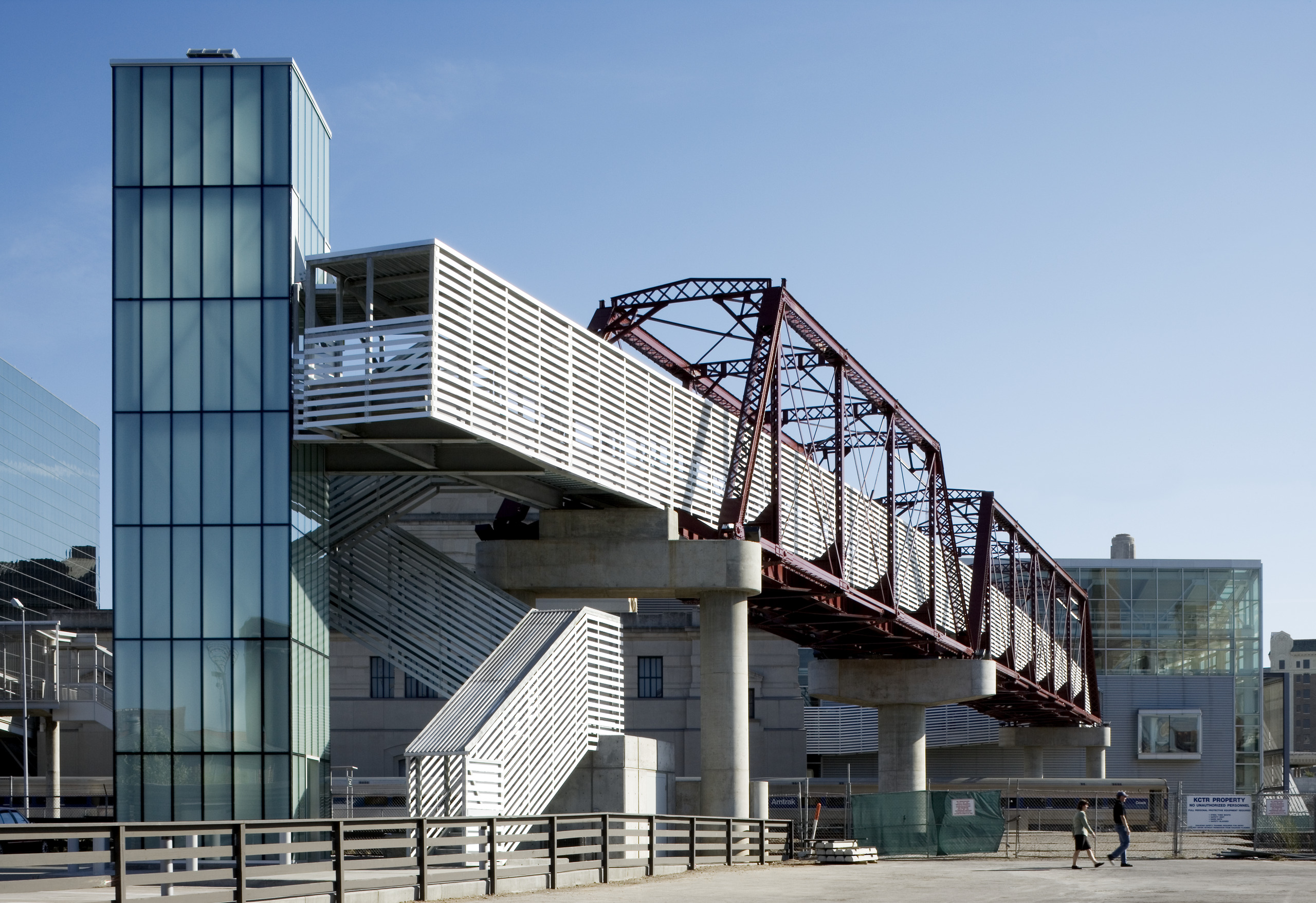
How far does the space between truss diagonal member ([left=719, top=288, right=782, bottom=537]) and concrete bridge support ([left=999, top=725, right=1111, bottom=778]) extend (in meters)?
54.9

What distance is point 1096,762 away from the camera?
88188 millimetres

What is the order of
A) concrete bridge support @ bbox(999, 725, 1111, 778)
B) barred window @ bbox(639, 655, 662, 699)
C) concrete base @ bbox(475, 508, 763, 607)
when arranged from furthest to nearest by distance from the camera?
concrete bridge support @ bbox(999, 725, 1111, 778)
barred window @ bbox(639, 655, 662, 699)
concrete base @ bbox(475, 508, 763, 607)

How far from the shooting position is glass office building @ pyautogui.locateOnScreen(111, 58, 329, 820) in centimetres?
2808

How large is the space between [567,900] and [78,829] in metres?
7.29

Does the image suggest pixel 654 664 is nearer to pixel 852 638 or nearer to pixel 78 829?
pixel 852 638

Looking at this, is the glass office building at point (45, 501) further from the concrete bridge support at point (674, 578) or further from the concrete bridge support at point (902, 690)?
the concrete bridge support at point (674, 578)

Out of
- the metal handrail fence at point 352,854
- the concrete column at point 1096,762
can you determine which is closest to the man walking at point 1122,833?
the metal handrail fence at point 352,854

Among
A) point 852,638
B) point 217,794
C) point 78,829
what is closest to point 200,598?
point 217,794

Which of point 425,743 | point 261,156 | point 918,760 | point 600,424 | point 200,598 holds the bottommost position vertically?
point 918,760

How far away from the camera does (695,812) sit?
37.2m

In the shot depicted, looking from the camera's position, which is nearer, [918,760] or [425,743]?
[425,743]

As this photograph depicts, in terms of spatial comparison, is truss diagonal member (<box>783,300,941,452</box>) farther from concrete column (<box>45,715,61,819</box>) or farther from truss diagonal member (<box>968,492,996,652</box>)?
concrete column (<box>45,715,61,819</box>)

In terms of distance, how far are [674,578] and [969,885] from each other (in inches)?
442

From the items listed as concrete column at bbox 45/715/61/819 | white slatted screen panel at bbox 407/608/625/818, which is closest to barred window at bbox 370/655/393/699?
concrete column at bbox 45/715/61/819
